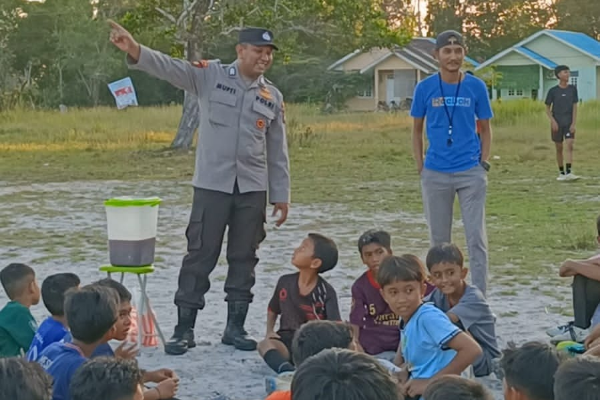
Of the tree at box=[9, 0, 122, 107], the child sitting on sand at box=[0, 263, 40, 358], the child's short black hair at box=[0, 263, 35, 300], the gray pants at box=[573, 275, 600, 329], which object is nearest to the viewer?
the child sitting on sand at box=[0, 263, 40, 358]

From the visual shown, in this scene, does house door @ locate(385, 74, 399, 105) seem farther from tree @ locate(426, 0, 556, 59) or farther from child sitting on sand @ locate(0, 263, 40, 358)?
child sitting on sand @ locate(0, 263, 40, 358)

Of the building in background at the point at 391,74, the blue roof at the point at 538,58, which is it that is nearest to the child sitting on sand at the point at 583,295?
the blue roof at the point at 538,58

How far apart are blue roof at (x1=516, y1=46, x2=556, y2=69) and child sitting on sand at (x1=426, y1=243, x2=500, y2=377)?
154 feet

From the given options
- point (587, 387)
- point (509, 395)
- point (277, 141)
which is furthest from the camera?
point (277, 141)

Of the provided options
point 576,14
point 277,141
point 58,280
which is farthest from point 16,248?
point 576,14

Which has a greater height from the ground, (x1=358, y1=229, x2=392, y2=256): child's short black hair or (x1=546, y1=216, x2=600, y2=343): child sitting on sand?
(x1=358, y1=229, x2=392, y2=256): child's short black hair

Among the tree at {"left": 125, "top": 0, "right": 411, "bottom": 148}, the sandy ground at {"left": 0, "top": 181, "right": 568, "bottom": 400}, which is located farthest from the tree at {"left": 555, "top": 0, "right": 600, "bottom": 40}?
the sandy ground at {"left": 0, "top": 181, "right": 568, "bottom": 400}

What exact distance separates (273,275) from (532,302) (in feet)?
7.26

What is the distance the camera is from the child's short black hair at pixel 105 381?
3.47 metres

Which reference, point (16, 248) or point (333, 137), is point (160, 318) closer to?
point (16, 248)

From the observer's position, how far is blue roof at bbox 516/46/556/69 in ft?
Answer: 167

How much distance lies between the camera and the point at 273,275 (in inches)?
338

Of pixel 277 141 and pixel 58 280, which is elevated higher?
pixel 277 141

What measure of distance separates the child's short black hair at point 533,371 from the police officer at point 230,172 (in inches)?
120
